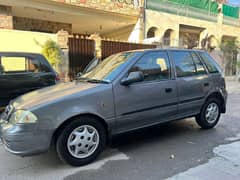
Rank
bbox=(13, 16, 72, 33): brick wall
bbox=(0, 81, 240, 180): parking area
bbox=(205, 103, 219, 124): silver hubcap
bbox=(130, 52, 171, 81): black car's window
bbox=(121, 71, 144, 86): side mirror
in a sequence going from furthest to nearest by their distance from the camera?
bbox=(13, 16, 72, 33): brick wall < bbox=(205, 103, 219, 124): silver hubcap < bbox=(130, 52, 171, 81): black car's window < bbox=(121, 71, 144, 86): side mirror < bbox=(0, 81, 240, 180): parking area

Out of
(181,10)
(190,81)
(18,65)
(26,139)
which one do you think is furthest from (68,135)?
(181,10)

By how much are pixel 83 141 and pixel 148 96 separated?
1.32 meters

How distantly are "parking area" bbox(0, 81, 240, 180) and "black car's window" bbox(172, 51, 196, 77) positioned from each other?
128 cm

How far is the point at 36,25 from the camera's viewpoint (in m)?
14.3

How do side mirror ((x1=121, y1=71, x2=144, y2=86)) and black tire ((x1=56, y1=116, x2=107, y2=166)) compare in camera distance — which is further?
side mirror ((x1=121, y1=71, x2=144, y2=86))

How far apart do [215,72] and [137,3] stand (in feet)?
31.9

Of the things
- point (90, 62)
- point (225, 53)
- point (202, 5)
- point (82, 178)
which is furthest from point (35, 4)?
point (225, 53)

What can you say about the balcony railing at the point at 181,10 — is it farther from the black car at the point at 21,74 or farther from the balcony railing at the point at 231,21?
the black car at the point at 21,74

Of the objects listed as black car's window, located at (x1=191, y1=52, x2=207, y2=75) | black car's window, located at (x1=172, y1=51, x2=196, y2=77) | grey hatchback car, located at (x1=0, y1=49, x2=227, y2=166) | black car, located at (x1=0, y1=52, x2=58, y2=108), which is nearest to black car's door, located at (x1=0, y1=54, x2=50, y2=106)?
black car, located at (x1=0, y1=52, x2=58, y2=108)

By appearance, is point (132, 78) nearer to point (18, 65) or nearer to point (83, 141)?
point (83, 141)

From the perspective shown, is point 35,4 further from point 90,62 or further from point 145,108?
point 145,108

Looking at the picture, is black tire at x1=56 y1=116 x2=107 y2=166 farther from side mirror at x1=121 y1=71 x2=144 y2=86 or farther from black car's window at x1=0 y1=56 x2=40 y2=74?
black car's window at x1=0 y1=56 x2=40 y2=74

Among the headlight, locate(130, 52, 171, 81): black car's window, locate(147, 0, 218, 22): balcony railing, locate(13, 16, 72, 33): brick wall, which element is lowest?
the headlight

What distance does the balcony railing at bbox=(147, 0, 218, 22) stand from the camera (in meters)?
14.3
